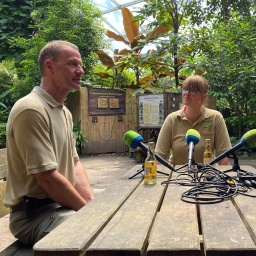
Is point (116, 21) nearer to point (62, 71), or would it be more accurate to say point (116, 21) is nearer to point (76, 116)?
point (76, 116)

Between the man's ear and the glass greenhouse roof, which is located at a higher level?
the glass greenhouse roof

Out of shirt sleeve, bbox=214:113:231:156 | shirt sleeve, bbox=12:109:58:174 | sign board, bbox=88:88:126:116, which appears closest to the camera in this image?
shirt sleeve, bbox=12:109:58:174

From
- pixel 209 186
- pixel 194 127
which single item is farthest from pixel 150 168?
pixel 194 127

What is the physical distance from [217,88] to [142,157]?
225 centimetres

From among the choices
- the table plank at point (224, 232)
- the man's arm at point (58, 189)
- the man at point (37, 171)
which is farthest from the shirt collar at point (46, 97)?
the table plank at point (224, 232)

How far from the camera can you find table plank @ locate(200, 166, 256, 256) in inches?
39.5

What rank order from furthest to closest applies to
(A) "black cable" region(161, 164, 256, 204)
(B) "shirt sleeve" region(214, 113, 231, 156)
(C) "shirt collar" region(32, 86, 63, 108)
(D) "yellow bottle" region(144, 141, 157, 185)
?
(B) "shirt sleeve" region(214, 113, 231, 156) → (C) "shirt collar" region(32, 86, 63, 108) → (D) "yellow bottle" region(144, 141, 157, 185) → (A) "black cable" region(161, 164, 256, 204)

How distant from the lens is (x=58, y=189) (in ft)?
6.39

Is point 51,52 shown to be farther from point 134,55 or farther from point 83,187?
point 134,55

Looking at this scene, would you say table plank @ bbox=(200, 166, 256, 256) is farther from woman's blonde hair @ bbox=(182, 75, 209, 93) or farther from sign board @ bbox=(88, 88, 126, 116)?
sign board @ bbox=(88, 88, 126, 116)

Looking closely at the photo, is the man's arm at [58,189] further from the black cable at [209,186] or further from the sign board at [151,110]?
the sign board at [151,110]

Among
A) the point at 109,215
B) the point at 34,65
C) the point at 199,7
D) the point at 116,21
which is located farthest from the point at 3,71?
the point at 109,215

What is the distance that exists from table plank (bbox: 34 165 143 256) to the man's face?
83 centimetres

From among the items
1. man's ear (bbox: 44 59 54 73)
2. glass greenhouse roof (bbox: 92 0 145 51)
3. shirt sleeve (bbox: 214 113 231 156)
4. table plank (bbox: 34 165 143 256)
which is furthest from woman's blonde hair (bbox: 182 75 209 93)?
glass greenhouse roof (bbox: 92 0 145 51)
